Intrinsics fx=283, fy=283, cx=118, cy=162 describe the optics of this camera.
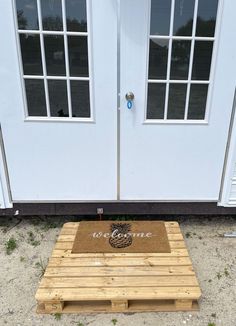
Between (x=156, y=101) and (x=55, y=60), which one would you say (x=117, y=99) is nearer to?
(x=156, y=101)

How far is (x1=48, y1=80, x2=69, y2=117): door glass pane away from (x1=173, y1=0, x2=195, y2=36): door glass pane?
91 cm

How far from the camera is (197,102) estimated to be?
221 cm

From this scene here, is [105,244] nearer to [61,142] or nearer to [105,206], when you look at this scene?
[105,206]

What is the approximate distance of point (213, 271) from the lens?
83.3 inches

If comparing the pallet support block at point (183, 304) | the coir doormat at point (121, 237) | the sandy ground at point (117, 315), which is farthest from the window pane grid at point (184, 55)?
the pallet support block at point (183, 304)

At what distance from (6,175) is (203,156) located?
1.65 metres

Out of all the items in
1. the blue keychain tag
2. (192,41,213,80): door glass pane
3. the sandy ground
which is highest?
(192,41,213,80): door glass pane

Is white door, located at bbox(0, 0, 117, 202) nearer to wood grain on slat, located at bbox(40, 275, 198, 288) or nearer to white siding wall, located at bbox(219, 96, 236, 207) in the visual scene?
wood grain on slat, located at bbox(40, 275, 198, 288)

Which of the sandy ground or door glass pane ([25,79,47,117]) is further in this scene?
door glass pane ([25,79,47,117])

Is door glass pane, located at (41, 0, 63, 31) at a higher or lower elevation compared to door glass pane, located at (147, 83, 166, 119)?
higher

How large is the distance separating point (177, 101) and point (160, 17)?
0.61 m

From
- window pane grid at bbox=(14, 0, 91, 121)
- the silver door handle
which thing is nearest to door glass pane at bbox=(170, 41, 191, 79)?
the silver door handle

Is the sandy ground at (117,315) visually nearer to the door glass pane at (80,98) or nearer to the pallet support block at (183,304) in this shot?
the pallet support block at (183,304)

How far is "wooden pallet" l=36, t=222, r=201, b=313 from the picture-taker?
68.3 inches
